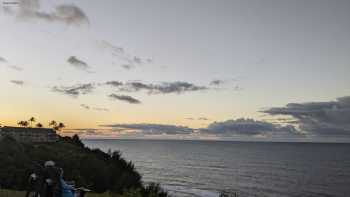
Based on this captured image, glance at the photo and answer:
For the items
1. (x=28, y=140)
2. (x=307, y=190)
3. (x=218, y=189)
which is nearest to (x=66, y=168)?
(x=218, y=189)

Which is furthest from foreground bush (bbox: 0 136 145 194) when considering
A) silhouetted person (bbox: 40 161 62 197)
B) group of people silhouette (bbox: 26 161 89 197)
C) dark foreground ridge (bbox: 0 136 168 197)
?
silhouetted person (bbox: 40 161 62 197)

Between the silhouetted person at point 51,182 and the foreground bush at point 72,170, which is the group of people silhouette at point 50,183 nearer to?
the silhouetted person at point 51,182

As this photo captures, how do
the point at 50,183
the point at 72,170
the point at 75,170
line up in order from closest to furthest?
the point at 50,183 → the point at 72,170 → the point at 75,170

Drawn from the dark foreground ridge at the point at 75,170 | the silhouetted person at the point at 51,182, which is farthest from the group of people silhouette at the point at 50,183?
the dark foreground ridge at the point at 75,170

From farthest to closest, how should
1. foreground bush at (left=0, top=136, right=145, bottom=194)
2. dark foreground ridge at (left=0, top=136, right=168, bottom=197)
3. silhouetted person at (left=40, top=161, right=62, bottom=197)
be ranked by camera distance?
foreground bush at (left=0, top=136, right=145, bottom=194) → dark foreground ridge at (left=0, top=136, right=168, bottom=197) → silhouetted person at (left=40, top=161, right=62, bottom=197)

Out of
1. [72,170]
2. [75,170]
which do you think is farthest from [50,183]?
[75,170]

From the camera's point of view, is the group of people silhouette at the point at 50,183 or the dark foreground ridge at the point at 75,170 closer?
the group of people silhouette at the point at 50,183

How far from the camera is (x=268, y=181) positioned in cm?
7294

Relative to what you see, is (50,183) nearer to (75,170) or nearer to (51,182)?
(51,182)

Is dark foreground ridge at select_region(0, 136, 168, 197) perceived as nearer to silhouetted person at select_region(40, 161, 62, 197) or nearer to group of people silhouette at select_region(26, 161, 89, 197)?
group of people silhouette at select_region(26, 161, 89, 197)

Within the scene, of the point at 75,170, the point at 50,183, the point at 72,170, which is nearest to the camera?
the point at 50,183

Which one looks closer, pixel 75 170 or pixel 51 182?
pixel 51 182

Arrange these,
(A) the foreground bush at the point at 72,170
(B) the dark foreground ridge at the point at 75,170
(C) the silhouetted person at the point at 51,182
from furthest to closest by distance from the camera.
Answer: (A) the foreground bush at the point at 72,170 < (B) the dark foreground ridge at the point at 75,170 < (C) the silhouetted person at the point at 51,182

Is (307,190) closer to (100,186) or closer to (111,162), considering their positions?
(111,162)
